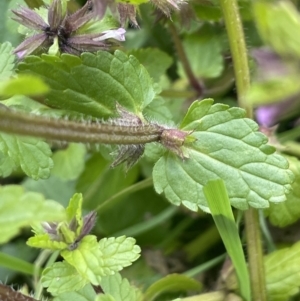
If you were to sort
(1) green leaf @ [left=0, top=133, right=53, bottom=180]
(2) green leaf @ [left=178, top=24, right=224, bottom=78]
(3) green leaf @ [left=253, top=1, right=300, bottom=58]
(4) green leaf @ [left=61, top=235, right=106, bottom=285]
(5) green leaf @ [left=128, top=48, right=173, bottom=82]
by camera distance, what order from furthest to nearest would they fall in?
1. (2) green leaf @ [left=178, top=24, right=224, bottom=78]
2. (5) green leaf @ [left=128, top=48, right=173, bottom=82]
3. (1) green leaf @ [left=0, top=133, right=53, bottom=180]
4. (4) green leaf @ [left=61, top=235, right=106, bottom=285]
5. (3) green leaf @ [left=253, top=1, right=300, bottom=58]

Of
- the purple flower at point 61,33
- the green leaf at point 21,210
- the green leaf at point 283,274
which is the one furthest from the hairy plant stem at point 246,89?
the green leaf at point 21,210

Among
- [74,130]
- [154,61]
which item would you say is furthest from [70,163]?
[74,130]

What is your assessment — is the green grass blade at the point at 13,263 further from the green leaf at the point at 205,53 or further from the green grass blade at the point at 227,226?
the green leaf at the point at 205,53

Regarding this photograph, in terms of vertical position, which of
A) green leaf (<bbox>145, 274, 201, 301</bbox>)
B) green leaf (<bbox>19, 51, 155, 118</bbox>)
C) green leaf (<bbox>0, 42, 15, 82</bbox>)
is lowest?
green leaf (<bbox>145, 274, 201, 301</bbox>)

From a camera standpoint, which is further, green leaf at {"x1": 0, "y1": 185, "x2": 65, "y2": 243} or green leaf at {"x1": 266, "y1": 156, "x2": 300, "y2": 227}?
green leaf at {"x1": 266, "y1": 156, "x2": 300, "y2": 227}

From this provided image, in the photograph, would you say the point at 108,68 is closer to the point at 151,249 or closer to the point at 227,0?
the point at 227,0

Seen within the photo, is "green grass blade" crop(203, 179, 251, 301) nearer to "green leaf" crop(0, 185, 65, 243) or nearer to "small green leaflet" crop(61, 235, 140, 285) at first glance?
"small green leaflet" crop(61, 235, 140, 285)

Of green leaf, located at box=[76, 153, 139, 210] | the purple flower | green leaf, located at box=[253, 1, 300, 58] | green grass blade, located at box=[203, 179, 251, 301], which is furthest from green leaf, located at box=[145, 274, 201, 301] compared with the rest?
green leaf, located at box=[253, 1, 300, 58]
